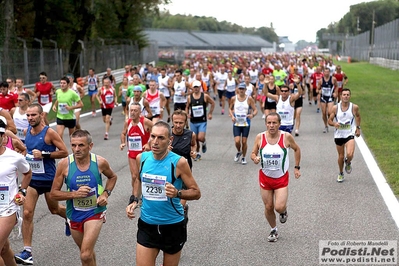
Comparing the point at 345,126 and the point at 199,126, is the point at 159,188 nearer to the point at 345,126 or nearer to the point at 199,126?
the point at 345,126

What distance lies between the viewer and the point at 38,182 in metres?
8.23

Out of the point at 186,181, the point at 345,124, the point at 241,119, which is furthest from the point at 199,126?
the point at 186,181

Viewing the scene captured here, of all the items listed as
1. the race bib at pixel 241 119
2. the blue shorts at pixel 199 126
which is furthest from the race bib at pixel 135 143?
the race bib at pixel 241 119

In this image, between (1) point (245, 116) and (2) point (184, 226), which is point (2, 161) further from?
(1) point (245, 116)

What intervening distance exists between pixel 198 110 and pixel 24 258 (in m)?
7.83

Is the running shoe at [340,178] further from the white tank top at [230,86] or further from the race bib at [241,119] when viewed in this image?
the white tank top at [230,86]

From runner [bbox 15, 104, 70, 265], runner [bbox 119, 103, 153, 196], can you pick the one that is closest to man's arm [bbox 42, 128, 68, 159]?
runner [bbox 15, 104, 70, 265]

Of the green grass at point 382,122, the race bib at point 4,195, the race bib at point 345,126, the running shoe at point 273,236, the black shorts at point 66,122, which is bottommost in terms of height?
the green grass at point 382,122

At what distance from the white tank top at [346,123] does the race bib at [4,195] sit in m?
7.84

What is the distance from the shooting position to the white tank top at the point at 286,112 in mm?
15742

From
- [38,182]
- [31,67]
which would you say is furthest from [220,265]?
[31,67]

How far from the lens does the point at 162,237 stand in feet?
20.1

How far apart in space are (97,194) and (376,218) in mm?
4663

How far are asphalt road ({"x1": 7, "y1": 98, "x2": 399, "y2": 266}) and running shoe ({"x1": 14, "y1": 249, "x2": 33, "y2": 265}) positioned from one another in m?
0.11
